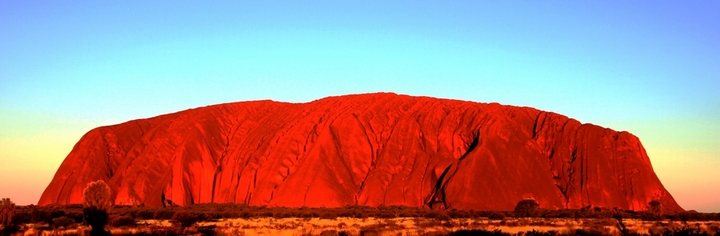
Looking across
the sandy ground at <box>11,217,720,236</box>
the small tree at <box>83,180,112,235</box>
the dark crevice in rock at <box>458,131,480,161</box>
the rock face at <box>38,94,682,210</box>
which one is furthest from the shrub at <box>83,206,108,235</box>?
the dark crevice in rock at <box>458,131,480,161</box>

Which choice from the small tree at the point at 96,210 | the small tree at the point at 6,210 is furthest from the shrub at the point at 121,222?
the small tree at the point at 6,210

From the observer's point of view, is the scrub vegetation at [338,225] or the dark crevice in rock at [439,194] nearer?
the scrub vegetation at [338,225]

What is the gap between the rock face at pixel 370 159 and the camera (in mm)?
96062

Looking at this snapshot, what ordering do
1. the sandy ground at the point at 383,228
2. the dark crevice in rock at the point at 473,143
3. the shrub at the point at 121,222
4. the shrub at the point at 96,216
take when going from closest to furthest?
1. the sandy ground at the point at 383,228
2. the shrub at the point at 96,216
3. the shrub at the point at 121,222
4. the dark crevice in rock at the point at 473,143

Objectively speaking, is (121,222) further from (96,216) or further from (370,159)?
(370,159)

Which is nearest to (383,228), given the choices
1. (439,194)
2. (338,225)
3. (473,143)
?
(338,225)

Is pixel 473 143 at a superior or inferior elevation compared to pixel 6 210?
superior

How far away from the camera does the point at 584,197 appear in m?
97.2

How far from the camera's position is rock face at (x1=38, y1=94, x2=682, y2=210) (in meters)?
96.1

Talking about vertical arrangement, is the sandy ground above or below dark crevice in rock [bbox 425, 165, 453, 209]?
below

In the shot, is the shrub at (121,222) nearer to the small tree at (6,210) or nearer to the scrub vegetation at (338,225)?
the scrub vegetation at (338,225)

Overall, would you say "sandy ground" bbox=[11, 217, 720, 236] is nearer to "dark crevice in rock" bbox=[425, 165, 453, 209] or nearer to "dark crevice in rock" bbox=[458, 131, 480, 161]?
"dark crevice in rock" bbox=[425, 165, 453, 209]

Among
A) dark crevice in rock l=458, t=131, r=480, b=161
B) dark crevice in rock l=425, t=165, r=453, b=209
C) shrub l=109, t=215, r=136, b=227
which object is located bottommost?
shrub l=109, t=215, r=136, b=227

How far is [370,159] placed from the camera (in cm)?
10712
